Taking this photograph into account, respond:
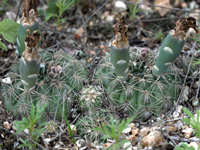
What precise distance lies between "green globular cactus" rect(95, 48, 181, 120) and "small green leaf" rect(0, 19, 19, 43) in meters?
0.91

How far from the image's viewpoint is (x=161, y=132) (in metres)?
1.99

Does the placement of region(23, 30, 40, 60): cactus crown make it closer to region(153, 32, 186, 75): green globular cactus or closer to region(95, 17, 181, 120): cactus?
region(95, 17, 181, 120): cactus

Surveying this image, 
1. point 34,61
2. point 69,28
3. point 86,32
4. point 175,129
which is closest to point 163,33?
point 86,32

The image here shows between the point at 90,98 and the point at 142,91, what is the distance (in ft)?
1.58

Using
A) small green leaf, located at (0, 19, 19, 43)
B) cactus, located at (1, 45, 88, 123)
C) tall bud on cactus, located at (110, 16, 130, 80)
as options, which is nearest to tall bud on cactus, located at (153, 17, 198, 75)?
tall bud on cactus, located at (110, 16, 130, 80)

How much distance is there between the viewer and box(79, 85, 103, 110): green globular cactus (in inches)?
87.0

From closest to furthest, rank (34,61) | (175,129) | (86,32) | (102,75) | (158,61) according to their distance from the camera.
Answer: (34,61) → (175,129) → (158,61) → (102,75) → (86,32)

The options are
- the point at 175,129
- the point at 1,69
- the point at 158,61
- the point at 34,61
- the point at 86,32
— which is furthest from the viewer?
the point at 86,32

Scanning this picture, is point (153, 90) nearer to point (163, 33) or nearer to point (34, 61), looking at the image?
point (34, 61)

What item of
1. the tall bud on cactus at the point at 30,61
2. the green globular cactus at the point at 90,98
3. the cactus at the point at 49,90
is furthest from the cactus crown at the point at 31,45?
the green globular cactus at the point at 90,98

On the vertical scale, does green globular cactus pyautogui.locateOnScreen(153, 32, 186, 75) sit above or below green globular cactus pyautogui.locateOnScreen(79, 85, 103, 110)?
above

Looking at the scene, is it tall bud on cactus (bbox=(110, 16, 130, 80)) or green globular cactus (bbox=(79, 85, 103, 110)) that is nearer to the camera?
tall bud on cactus (bbox=(110, 16, 130, 80))

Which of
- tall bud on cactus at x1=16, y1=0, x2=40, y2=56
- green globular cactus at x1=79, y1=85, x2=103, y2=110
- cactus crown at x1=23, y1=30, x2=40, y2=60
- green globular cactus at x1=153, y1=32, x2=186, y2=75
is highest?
tall bud on cactus at x1=16, y1=0, x2=40, y2=56

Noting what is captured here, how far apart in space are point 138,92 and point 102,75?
1.29 ft
